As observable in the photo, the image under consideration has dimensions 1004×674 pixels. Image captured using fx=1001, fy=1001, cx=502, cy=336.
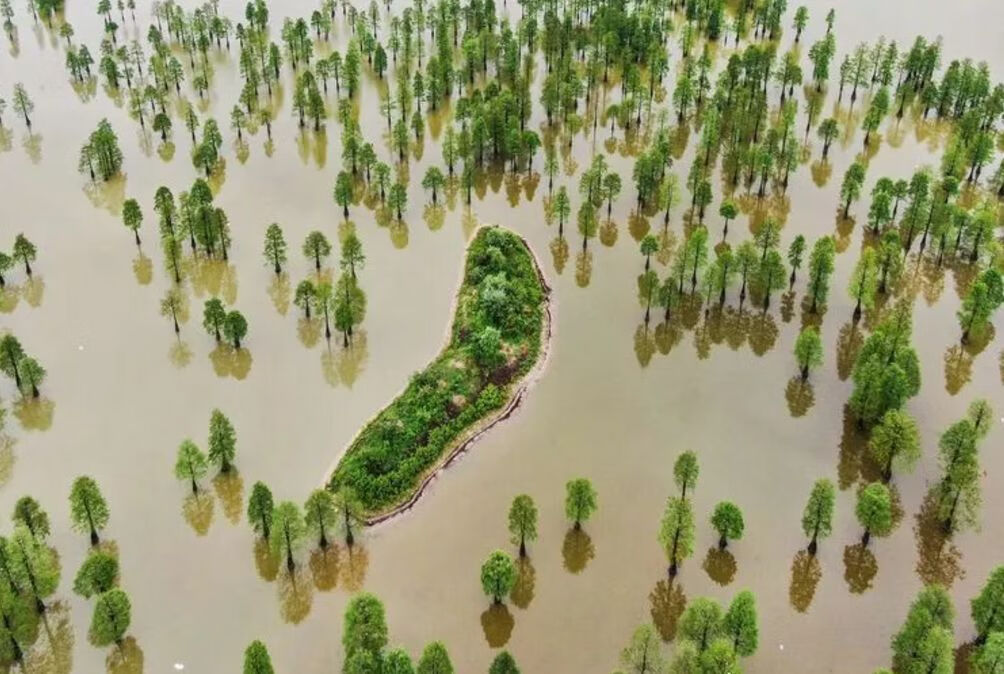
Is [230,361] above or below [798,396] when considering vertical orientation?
above

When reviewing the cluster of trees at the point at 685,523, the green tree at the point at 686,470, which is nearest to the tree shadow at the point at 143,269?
the green tree at the point at 686,470

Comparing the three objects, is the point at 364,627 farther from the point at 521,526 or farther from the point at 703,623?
the point at 703,623

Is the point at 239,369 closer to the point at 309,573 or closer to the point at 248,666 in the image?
the point at 309,573

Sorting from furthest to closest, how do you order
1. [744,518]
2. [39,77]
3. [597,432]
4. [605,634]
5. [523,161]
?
[39,77]
[523,161]
[597,432]
[744,518]
[605,634]

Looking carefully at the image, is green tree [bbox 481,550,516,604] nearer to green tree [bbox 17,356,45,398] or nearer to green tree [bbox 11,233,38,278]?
green tree [bbox 17,356,45,398]

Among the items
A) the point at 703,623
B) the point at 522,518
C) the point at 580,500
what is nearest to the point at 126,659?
the point at 522,518

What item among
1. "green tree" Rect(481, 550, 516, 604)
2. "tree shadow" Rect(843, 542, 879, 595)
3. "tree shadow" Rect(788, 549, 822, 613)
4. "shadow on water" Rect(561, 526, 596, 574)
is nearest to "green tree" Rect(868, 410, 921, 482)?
"tree shadow" Rect(843, 542, 879, 595)

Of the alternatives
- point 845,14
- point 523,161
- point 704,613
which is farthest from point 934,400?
point 845,14
